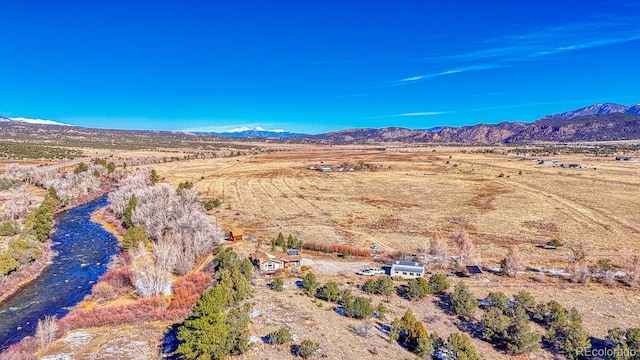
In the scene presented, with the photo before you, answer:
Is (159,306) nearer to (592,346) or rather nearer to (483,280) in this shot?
(483,280)

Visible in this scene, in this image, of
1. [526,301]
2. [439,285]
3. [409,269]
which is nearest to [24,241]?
[409,269]

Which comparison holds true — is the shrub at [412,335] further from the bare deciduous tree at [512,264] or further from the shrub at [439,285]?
the bare deciduous tree at [512,264]

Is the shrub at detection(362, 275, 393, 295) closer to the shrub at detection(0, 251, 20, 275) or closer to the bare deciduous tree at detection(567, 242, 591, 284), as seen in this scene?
the bare deciduous tree at detection(567, 242, 591, 284)

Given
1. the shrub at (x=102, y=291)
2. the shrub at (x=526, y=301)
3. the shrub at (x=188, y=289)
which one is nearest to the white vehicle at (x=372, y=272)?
the shrub at (x=526, y=301)

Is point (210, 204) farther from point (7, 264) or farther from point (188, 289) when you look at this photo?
point (188, 289)

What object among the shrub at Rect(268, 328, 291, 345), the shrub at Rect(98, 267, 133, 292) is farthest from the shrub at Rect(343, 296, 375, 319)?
the shrub at Rect(98, 267, 133, 292)

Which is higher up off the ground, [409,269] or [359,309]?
[409,269]
